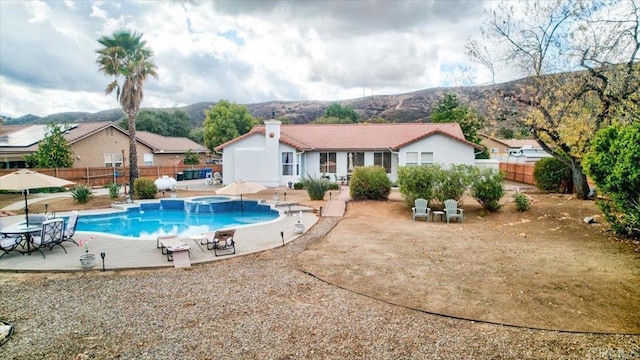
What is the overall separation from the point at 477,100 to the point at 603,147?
31.0 feet

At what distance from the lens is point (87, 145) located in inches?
1298

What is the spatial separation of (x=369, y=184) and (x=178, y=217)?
1040 cm

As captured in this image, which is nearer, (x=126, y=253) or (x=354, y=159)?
(x=126, y=253)

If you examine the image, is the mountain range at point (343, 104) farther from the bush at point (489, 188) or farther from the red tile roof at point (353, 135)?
the bush at point (489, 188)

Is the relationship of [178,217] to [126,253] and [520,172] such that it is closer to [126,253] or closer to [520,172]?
[126,253]

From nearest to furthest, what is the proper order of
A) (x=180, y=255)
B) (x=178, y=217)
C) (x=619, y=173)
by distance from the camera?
(x=180, y=255), (x=619, y=173), (x=178, y=217)

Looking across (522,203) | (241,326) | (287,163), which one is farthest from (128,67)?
(522,203)

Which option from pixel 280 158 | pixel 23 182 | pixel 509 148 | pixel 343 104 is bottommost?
pixel 23 182

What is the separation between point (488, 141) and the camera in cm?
5819

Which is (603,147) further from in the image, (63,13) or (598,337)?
(63,13)

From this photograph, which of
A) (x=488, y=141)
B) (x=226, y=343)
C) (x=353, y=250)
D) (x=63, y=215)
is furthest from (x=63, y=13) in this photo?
(x=488, y=141)

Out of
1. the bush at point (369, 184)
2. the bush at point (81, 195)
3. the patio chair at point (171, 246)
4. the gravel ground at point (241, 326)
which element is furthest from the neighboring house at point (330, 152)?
the gravel ground at point (241, 326)

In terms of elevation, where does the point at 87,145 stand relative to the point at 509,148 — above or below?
below

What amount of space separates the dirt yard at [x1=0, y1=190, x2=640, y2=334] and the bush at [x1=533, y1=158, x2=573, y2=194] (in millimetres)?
5945
